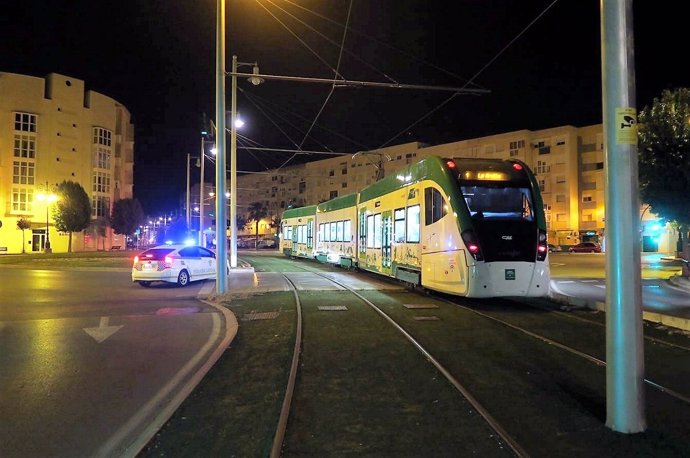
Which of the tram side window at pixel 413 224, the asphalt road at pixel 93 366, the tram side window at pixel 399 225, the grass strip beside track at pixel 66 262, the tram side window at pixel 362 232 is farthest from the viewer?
the grass strip beside track at pixel 66 262

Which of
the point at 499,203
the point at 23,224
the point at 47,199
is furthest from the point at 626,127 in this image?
the point at 47,199

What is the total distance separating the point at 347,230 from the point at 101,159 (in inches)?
2238

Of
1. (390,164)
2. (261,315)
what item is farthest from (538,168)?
(261,315)

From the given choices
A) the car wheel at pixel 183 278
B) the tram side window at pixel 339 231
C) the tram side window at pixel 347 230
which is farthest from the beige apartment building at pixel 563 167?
the car wheel at pixel 183 278

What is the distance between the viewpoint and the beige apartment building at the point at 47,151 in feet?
200

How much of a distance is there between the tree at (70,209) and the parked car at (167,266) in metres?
47.0

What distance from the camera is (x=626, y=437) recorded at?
4.63 metres

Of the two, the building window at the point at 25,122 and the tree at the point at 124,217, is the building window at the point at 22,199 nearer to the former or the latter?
the building window at the point at 25,122

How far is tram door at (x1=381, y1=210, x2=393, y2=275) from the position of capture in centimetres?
1739

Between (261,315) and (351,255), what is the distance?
1168 centimetres

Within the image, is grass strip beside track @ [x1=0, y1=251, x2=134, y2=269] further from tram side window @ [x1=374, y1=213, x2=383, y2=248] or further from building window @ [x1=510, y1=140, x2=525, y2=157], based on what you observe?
building window @ [x1=510, y1=140, x2=525, y2=157]

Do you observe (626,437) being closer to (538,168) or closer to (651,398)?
(651,398)

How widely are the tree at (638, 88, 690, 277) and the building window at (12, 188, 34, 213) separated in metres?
63.2

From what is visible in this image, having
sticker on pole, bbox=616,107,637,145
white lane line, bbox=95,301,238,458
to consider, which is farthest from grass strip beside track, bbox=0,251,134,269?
sticker on pole, bbox=616,107,637,145
